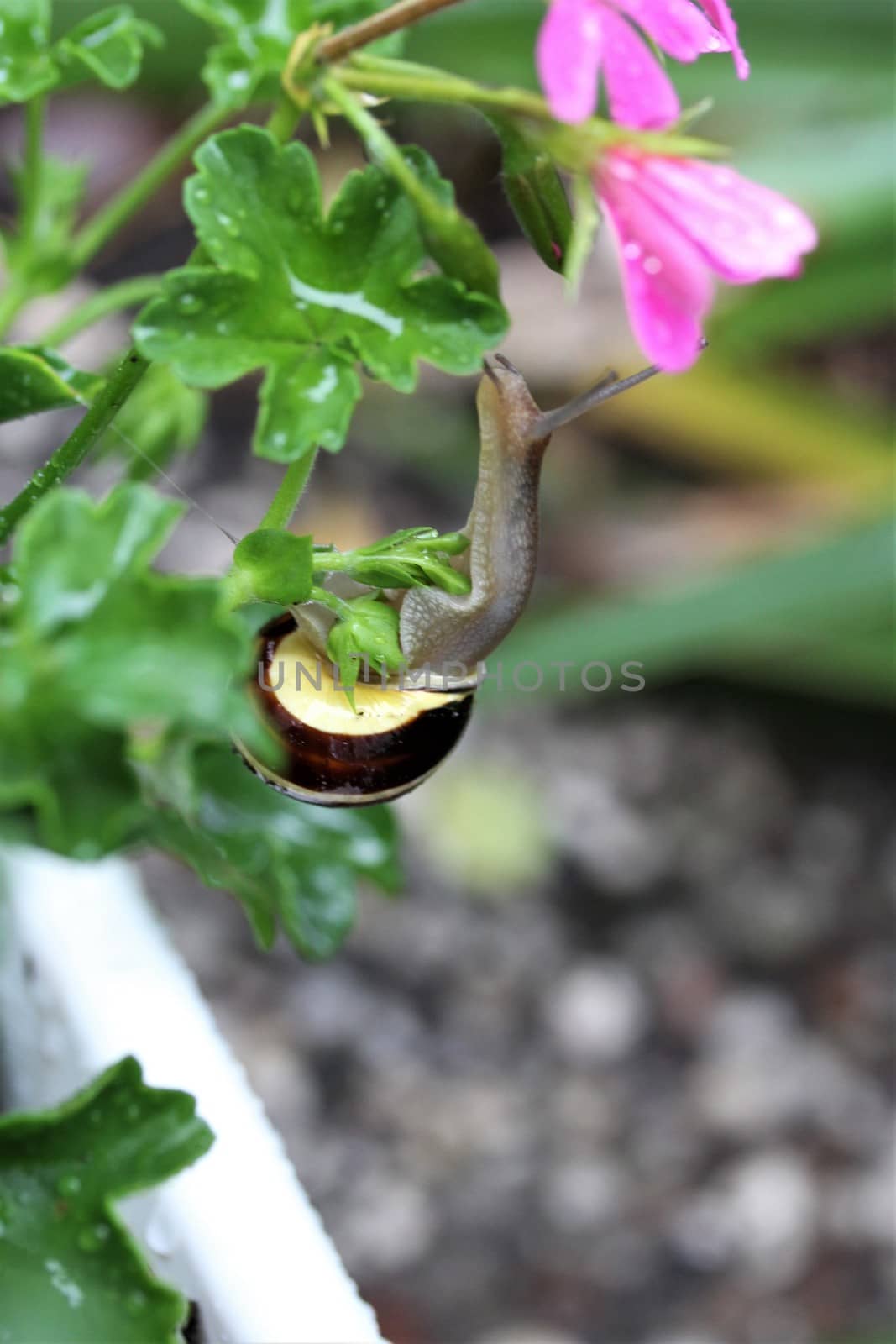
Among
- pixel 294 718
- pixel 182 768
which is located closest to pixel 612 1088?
pixel 294 718

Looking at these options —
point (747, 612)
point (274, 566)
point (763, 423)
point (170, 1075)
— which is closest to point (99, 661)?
point (274, 566)

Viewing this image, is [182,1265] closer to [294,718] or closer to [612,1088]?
[294,718]

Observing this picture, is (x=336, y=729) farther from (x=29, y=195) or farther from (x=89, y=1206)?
(x=29, y=195)

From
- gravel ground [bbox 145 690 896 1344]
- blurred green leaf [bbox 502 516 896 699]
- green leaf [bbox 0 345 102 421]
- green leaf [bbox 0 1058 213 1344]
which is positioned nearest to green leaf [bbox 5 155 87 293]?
green leaf [bbox 0 345 102 421]

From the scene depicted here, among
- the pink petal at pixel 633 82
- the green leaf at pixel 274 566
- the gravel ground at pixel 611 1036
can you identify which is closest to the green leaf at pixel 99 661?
the green leaf at pixel 274 566

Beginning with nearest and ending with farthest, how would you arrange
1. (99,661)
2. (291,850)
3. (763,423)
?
(99,661) < (291,850) < (763,423)
